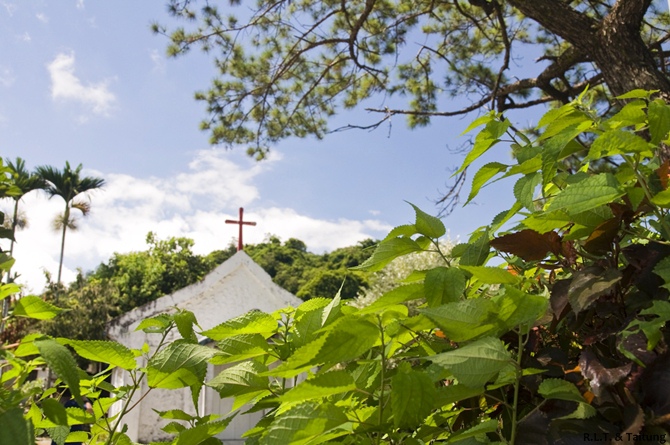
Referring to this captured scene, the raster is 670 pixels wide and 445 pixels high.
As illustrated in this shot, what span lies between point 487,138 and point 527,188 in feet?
0.30

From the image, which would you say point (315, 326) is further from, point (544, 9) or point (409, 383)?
point (544, 9)

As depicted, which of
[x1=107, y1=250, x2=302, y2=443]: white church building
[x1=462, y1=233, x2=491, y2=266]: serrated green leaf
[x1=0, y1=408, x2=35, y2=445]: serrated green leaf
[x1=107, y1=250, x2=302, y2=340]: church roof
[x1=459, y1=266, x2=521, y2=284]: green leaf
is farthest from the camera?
[x1=107, y1=250, x2=302, y2=340]: church roof

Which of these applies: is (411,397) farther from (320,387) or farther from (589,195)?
(589,195)

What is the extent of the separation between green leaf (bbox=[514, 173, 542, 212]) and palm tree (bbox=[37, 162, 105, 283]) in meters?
26.1

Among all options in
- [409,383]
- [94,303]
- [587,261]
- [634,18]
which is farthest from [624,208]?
[94,303]

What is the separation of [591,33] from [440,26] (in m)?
4.12

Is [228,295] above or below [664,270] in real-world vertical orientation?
above

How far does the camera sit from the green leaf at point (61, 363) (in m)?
0.43

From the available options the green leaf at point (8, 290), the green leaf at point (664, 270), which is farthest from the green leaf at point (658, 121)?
the green leaf at point (8, 290)

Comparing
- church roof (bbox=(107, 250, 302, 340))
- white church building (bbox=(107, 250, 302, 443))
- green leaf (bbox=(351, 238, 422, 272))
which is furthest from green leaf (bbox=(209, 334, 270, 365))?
church roof (bbox=(107, 250, 302, 340))

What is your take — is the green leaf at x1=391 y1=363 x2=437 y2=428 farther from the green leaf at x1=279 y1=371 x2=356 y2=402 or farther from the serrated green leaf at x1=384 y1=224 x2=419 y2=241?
the serrated green leaf at x1=384 y1=224 x2=419 y2=241

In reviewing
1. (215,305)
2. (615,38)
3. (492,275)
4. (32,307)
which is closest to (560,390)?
(492,275)

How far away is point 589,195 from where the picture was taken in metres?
0.50

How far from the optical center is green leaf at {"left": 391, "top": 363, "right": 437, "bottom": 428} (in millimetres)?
417
